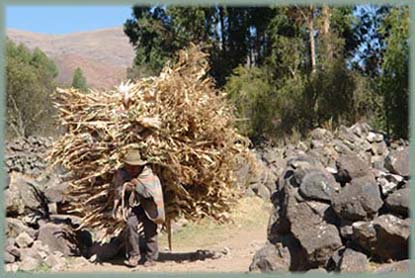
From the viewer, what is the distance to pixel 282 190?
23.6 ft

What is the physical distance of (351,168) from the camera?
664 cm

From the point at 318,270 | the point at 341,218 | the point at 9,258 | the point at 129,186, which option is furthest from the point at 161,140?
the point at 318,270

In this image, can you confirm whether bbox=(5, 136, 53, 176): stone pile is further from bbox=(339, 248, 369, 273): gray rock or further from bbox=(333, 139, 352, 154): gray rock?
bbox=(339, 248, 369, 273): gray rock

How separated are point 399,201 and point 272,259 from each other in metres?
1.30

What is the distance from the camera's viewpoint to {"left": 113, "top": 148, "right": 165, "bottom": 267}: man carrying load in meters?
8.23

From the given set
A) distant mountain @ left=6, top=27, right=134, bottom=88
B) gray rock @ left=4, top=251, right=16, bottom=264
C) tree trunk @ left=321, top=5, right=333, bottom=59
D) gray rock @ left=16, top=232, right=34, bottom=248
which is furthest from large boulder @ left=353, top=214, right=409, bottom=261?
distant mountain @ left=6, top=27, right=134, bottom=88

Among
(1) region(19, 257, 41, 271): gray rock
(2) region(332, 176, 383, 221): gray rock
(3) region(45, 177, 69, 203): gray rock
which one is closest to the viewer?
(2) region(332, 176, 383, 221): gray rock

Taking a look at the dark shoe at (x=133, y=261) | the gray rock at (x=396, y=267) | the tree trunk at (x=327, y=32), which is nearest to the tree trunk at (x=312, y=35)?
the tree trunk at (x=327, y=32)

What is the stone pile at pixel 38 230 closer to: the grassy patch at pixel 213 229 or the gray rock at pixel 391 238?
the grassy patch at pixel 213 229

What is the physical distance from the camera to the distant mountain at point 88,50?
64.7 metres

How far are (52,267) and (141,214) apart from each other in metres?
A: 1.17

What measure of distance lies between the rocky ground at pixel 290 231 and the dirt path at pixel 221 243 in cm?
1

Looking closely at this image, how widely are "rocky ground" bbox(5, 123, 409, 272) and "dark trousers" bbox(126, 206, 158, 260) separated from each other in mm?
189

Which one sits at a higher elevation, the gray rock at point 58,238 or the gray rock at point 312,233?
the gray rock at point 312,233
